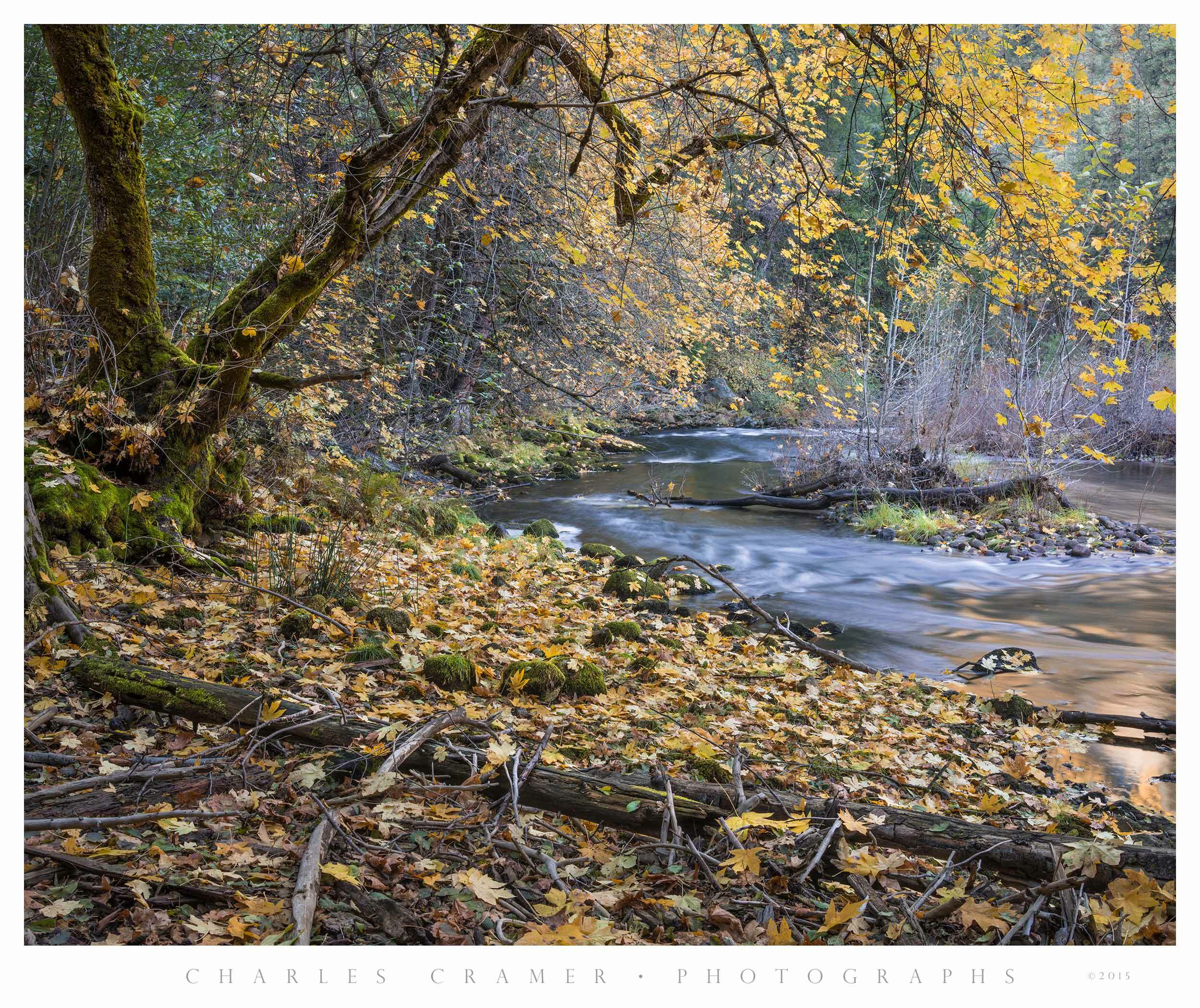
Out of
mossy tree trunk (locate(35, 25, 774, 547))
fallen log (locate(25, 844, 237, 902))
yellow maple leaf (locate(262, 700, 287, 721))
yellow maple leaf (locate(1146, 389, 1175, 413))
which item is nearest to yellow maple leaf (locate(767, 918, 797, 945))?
fallen log (locate(25, 844, 237, 902))

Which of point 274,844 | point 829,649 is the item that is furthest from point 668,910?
point 829,649

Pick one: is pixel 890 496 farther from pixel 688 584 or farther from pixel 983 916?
pixel 983 916

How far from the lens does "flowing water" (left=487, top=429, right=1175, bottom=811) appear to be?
510cm

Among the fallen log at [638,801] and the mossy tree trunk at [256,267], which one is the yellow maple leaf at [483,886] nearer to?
the fallen log at [638,801]

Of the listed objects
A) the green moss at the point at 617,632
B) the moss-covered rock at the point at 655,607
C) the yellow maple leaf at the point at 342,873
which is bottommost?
the moss-covered rock at the point at 655,607

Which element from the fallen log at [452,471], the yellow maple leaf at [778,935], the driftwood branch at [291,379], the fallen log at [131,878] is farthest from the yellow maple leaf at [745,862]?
the fallen log at [452,471]

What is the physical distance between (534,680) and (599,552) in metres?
4.70

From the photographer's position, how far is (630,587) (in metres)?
6.58

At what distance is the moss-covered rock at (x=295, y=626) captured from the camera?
388 cm

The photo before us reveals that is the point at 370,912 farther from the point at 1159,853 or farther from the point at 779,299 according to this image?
the point at 779,299

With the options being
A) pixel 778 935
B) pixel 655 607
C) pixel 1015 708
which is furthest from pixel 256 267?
pixel 1015 708

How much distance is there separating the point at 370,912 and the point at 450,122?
13.6 ft

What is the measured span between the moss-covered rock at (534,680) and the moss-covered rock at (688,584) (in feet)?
11.4

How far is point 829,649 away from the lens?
19.5 feet
